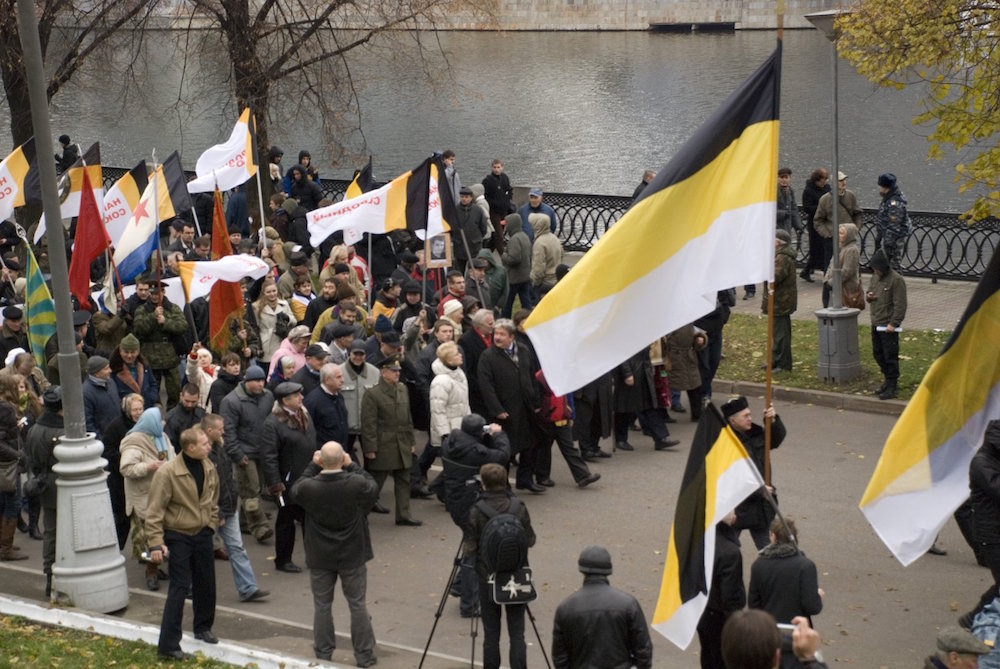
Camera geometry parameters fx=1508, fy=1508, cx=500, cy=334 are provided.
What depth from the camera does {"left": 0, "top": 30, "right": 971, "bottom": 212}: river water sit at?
124ft

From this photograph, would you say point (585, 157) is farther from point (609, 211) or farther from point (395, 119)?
point (609, 211)

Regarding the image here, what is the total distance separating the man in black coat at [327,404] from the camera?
40.1 ft

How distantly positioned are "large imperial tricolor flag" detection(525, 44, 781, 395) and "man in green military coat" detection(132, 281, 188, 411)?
726 cm

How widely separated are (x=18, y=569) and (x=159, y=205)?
565 centimetres

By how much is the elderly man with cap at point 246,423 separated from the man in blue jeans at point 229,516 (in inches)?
28.8

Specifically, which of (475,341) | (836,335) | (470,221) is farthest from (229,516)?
(470,221)

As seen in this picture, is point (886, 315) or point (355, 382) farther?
point (886, 315)

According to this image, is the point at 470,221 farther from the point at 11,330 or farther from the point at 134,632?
the point at 134,632

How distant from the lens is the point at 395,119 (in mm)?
50750

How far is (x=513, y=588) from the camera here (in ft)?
30.2

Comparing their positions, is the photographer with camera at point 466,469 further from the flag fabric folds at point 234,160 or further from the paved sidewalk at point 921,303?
the paved sidewalk at point 921,303

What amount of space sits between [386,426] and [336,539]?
2855mm

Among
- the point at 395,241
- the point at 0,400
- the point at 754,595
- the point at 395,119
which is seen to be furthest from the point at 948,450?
the point at 395,119

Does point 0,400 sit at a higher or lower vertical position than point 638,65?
lower
